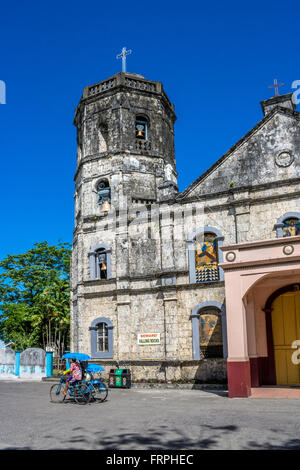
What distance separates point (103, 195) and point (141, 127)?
161 inches

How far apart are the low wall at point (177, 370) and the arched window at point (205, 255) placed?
3311 mm

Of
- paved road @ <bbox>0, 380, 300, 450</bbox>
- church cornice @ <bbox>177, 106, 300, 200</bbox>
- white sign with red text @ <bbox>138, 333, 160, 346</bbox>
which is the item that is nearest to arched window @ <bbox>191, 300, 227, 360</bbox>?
white sign with red text @ <bbox>138, 333, 160, 346</bbox>

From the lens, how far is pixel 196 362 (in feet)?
59.5

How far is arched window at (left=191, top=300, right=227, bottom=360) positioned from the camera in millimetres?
17938

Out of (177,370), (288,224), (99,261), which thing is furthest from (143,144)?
(177,370)

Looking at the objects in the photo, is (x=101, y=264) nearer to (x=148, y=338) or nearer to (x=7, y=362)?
(x=148, y=338)

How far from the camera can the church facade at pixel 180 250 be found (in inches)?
663

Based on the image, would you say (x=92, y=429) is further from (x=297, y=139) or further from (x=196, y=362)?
(x=297, y=139)

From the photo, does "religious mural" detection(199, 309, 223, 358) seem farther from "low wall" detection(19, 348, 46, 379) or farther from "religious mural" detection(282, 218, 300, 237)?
"low wall" detection(19, 348, 46, 379)

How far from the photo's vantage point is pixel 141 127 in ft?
76.4

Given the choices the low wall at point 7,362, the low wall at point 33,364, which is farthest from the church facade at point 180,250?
the low wall at point 7,362

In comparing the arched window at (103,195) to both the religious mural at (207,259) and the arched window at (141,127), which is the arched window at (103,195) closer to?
the arched window at (141,127)
